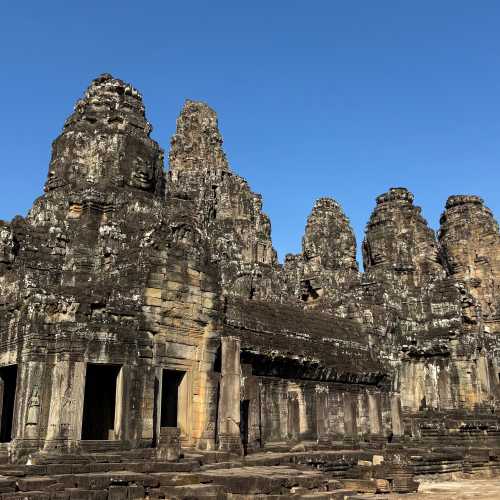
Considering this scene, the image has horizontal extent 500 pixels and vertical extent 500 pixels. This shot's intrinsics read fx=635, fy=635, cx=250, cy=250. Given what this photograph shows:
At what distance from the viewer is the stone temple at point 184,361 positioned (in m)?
13.1

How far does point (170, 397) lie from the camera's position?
635 inches

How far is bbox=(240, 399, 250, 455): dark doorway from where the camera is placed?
17578 millimetres

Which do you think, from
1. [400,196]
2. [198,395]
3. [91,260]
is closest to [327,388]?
[198,395]

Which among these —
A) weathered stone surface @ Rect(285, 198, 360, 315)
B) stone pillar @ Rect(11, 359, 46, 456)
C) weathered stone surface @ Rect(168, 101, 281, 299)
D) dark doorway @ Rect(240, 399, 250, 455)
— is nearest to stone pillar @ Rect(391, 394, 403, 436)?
dark doorway @ Rect(240, 399, 250, 455)

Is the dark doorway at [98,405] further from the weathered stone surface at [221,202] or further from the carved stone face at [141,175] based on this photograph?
the weathered stone surface at [221,202]

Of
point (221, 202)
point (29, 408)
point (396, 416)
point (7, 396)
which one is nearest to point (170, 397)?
point (29, 408)

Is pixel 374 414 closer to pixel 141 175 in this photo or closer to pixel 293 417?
pixel 293 417

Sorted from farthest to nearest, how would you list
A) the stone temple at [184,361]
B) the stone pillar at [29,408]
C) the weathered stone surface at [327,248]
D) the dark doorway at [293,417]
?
1. the weathered stone surface at [327,248]
2. the dark doorway at [293,417]
3. the stone temple at [184,361]
4. the stone pillar at [29,408]

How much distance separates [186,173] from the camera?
52.1 meters

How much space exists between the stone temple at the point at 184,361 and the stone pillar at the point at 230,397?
0.12 ft

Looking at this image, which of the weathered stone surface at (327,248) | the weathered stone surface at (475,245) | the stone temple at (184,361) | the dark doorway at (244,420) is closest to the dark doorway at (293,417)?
the stone temple at (184,361)

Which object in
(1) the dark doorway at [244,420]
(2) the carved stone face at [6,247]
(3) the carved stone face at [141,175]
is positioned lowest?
(1) the dark doorway at [244,420]

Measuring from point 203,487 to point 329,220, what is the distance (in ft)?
118

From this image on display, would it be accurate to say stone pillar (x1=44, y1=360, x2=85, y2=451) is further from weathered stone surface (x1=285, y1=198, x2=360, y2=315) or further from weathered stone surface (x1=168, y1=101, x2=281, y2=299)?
weathered stone surface (x1=285, y1=198, x2=360, y2=315)
